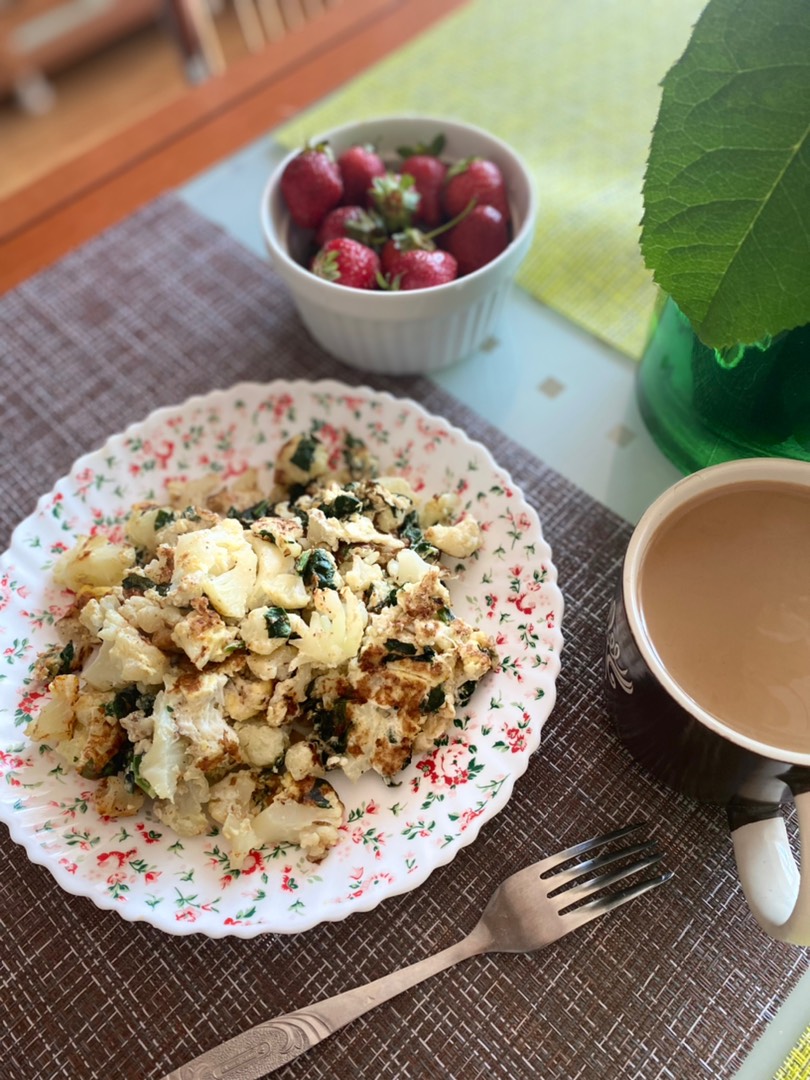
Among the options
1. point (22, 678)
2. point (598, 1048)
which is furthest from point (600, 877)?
point (22, 678)

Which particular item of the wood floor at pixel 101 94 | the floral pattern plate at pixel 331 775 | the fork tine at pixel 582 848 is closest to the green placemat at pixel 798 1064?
the fork tine at pixel 582 848

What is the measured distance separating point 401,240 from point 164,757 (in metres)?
0.78

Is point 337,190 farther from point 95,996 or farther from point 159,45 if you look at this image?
point 159,45

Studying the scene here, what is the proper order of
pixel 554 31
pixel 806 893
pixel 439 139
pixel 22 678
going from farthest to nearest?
pixel 554 31, pixel 439 139, pixel 22 678, pixel 806 893

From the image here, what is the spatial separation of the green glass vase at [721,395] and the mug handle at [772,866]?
1.42ft

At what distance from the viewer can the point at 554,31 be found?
188 centimetres

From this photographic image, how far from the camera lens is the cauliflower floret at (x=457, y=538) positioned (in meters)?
1.09

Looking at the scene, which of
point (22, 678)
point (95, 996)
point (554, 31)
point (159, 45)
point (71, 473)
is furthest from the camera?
point (159, 45)

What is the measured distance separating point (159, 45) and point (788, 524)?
3829mm

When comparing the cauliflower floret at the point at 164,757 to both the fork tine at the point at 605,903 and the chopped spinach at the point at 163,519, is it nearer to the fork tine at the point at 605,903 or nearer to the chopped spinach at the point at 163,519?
the chopped spinach at the point at 163,519

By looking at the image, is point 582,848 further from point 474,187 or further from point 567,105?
point 567,105

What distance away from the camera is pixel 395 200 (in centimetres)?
126

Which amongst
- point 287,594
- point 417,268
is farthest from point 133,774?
point 417,268

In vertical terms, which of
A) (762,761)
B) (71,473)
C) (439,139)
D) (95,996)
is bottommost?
(95,996)
